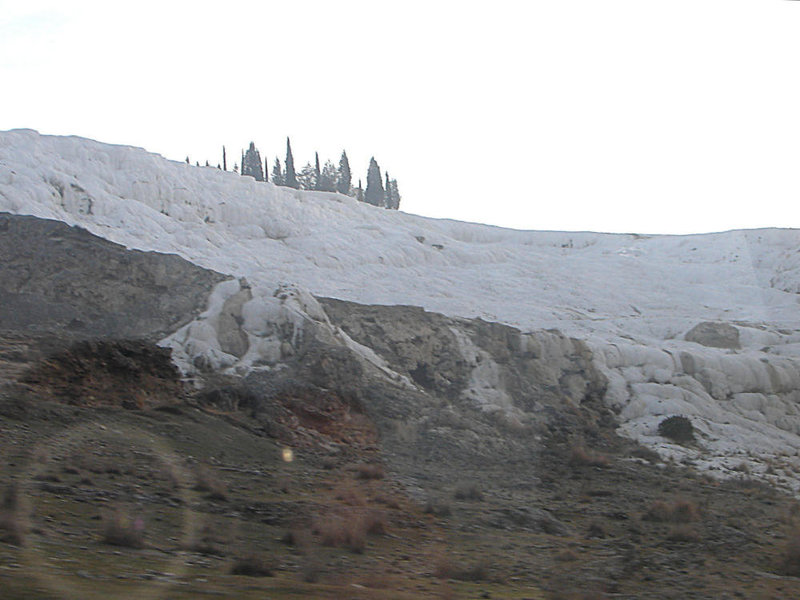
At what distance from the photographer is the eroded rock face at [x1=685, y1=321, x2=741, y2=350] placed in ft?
120

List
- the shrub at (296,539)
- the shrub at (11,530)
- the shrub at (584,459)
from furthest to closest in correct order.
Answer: the shrub at (584,459) < the shrub at (296,539) < the shrub at (11,530)

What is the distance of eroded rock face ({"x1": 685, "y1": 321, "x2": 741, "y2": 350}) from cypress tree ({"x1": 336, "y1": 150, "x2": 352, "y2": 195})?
51.0 metres

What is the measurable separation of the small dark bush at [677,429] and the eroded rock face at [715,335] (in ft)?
32.2

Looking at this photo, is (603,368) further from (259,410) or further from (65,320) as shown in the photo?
(65,320)

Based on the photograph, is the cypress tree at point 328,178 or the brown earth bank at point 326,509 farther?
the cypress tree at point 328,178

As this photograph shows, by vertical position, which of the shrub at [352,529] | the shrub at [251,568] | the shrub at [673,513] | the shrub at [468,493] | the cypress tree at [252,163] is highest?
the cypress tree at [252,163]

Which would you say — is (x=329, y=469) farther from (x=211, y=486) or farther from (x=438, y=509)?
(x=211, y=486)

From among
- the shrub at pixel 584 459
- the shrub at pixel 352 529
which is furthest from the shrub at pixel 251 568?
the shrub at pixel 584 459

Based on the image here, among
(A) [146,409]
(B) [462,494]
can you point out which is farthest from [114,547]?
(A) [146,409]

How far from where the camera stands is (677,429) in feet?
89.7

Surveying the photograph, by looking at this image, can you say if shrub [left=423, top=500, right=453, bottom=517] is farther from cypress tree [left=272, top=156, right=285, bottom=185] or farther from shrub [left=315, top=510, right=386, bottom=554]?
cypress tree [left=272, top=156, right=285, bottom=185]

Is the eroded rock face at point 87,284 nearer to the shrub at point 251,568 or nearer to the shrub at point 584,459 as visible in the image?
the shrub at point 584,459

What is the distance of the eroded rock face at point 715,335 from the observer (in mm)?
36641

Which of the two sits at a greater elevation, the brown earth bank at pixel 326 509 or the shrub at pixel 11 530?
the shrub at pixel 11 530
